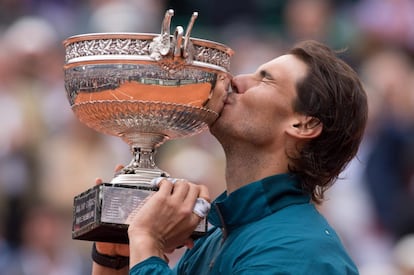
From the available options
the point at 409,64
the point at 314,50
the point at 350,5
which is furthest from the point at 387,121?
the point at 314,50

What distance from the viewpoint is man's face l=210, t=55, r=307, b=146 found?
3.91m

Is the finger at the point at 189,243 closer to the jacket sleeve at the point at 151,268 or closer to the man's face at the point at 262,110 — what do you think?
the jacket sleeve at the point at 151,268

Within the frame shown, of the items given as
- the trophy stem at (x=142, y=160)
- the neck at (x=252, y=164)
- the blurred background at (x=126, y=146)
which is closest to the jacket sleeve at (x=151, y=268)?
the trophy stem at (x=142, y=160)

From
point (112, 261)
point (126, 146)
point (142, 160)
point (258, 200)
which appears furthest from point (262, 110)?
point (126, 146)

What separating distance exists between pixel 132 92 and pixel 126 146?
3.97 meters

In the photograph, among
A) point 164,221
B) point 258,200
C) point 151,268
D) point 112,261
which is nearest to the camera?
point 151,268

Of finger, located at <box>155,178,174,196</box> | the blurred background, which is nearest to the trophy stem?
finger, located at <box>155,178,174,196</box>

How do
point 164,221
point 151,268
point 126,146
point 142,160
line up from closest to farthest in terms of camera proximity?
point 151,268 < point 164,221 < point 142,160 < point 126,146

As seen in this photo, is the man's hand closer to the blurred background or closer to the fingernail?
the fingernail

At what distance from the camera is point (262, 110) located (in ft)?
12.8

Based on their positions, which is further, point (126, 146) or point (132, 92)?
point (126, 146)

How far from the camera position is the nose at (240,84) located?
3.96 meters

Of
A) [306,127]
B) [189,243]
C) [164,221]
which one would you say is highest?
[306,127]

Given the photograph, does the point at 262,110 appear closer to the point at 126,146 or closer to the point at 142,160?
the point at 142,160
